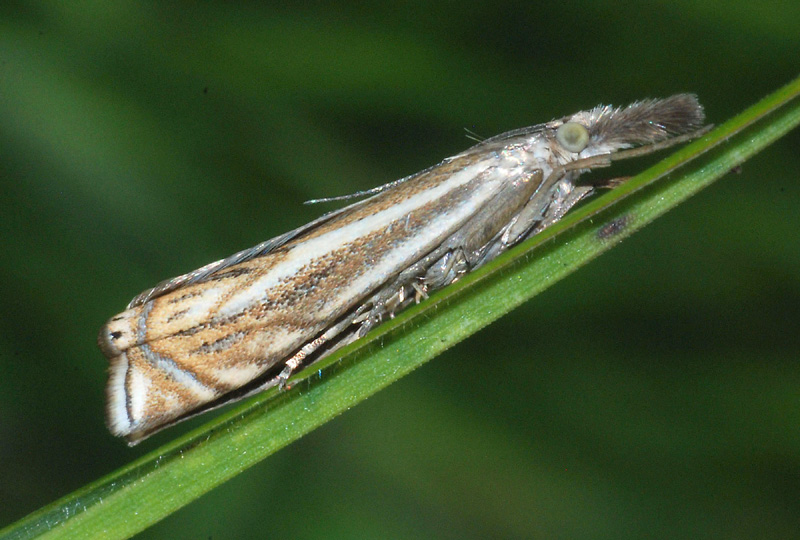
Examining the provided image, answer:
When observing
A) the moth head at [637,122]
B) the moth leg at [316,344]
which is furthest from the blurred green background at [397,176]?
the moth leg at [316,344]

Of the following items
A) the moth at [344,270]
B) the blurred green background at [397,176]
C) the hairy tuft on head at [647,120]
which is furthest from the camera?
the blurred green background at [397,176]

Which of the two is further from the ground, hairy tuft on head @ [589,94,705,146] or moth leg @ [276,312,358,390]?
hairy tuft on head @ [589,94,705,146]

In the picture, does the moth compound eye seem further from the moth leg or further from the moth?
the moth leg

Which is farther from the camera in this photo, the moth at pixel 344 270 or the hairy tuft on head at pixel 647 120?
the hairy tuft on head at pixel 647 120

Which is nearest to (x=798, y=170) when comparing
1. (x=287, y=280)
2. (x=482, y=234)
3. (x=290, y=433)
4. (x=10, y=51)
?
(x=482, y=234)

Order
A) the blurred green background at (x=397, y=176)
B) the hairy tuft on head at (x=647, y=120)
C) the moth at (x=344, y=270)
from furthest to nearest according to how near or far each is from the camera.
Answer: the blurred green background at (x=397, y=176) < the hairy tuft on head at (x=647, y=120) < the moth at (x=344, y=270)

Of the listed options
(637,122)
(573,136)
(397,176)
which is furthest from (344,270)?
(397,176)

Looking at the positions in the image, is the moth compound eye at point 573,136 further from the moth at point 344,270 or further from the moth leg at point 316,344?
the moth leg at point 316,344

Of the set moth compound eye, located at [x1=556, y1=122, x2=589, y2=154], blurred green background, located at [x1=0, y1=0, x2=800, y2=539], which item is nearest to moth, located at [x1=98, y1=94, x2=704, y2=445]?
moth compound eye, located at [x1=556, y1=122, x2=589, y2=154]
